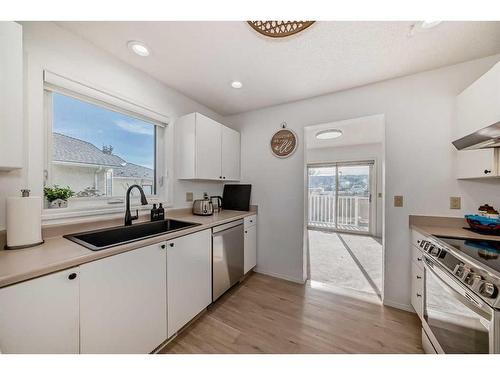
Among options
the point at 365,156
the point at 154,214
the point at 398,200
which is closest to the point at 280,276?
the point at 398,200

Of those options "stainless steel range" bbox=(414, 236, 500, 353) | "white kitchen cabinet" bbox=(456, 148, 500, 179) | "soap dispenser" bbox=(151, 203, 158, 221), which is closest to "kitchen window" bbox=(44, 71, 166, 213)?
"soap dispenser" bbox=(151, 203, 158, 221)

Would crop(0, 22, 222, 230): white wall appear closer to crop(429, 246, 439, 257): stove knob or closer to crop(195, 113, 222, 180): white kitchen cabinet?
crop(195, 113, 222, 180): white kitchen cabinet

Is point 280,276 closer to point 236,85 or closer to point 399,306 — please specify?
point 399,306

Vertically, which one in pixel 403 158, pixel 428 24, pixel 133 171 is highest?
pixel 428 24

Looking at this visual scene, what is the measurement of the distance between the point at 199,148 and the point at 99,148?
2.90 ft

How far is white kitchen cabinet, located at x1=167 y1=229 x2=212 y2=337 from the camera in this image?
1331 millimetres

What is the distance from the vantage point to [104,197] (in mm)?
1588

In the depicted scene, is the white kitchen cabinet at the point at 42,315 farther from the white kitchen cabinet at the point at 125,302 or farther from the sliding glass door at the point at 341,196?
the sliding glass door at the point at 341,196

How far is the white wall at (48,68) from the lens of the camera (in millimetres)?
1115

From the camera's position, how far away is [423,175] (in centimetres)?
169

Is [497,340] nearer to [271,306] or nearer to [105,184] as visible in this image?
[271,306]

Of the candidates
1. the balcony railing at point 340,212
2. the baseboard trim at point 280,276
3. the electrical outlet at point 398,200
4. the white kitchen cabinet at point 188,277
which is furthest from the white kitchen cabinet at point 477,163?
the balcony railing at point 340,212
